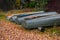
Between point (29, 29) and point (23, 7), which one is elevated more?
point (29, 29)

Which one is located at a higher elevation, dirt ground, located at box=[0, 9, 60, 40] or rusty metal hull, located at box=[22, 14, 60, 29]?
rusty metal hull, located at box=[22, 14, 60, 29]

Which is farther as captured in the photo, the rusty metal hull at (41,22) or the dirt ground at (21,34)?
the rusty metal hull at (41,22)

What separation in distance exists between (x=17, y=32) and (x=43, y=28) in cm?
119

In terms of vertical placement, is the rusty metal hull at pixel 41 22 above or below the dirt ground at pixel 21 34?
above

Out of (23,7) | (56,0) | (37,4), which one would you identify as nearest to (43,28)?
(56,0)

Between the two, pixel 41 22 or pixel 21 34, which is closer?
pixel 21 34

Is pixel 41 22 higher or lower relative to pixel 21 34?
higher

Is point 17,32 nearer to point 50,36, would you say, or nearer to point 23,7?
point 50,36

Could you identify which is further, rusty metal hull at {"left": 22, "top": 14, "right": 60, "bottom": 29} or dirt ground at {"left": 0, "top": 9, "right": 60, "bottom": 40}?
rusty metal hull at {"left": 22, "top": 14, "right": 60, "bottom": 29}

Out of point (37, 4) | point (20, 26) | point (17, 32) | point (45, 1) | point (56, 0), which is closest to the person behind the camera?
point (17, 32)

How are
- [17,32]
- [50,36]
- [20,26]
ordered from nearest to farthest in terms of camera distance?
[50,36] < [17,32] < [20,26]

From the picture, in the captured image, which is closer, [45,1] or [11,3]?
[45,1]

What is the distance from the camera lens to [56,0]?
41.3 ft

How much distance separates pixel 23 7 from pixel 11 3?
0.99 metres
